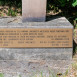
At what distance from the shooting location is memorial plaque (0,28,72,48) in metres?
4.33

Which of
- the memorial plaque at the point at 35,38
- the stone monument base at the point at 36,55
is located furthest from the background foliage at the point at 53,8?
the memorial plaque at the point at 35,38

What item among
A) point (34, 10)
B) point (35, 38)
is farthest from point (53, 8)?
point (35, 38)

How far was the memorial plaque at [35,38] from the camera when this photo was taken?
4.33 m

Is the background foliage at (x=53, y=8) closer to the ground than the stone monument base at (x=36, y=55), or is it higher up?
higher up

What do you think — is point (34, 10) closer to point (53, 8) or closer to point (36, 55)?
point (36, 55)

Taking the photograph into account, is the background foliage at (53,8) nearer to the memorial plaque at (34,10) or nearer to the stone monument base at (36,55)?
the memorial plaque at (34,10)

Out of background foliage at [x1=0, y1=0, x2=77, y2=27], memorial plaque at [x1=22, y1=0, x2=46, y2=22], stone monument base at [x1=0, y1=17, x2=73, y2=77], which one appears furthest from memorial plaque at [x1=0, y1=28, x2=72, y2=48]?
background foliage at [x1=0, y1=0, x2=77, y2=27]

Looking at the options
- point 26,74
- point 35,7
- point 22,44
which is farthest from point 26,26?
point 26,74

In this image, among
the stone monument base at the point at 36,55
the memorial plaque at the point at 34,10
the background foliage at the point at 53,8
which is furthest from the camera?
the background foliage at the point at 53,8

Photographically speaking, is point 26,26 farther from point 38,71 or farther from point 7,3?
point 7,3

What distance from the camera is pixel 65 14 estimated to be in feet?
24.1

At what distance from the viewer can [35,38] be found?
4.34m

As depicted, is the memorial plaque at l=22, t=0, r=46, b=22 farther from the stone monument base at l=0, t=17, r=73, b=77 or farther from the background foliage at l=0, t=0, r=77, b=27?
the background foliage at l=0, t=0, r=77, b=27

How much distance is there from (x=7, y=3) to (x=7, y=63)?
12.4ft
